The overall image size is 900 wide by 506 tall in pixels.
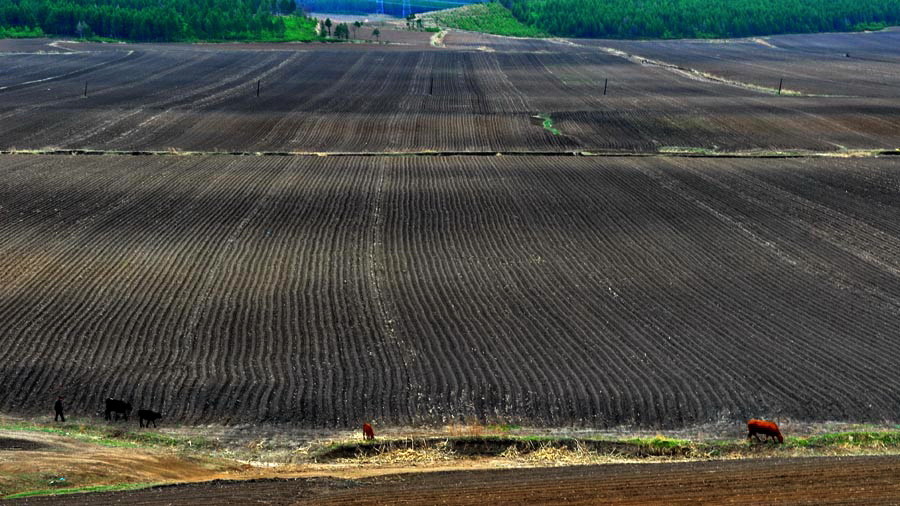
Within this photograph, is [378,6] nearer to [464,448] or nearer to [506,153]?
[506,153]

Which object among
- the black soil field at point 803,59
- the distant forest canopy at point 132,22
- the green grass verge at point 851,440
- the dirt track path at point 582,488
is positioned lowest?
the green grass verge at point 851,440

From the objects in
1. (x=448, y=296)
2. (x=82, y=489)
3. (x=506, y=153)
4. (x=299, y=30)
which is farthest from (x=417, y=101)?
(x=299, y=30)

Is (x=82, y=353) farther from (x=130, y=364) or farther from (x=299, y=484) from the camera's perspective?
(x=299, y=484)

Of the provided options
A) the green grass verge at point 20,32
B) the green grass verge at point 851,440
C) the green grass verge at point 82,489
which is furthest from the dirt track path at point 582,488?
the green grass verge at point 20,32

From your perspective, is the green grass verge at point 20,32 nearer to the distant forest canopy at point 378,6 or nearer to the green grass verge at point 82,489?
the distant forest canopy at point 378,6

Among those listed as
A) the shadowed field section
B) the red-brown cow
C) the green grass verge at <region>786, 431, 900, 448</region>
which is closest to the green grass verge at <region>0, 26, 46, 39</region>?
the shadowed field section
